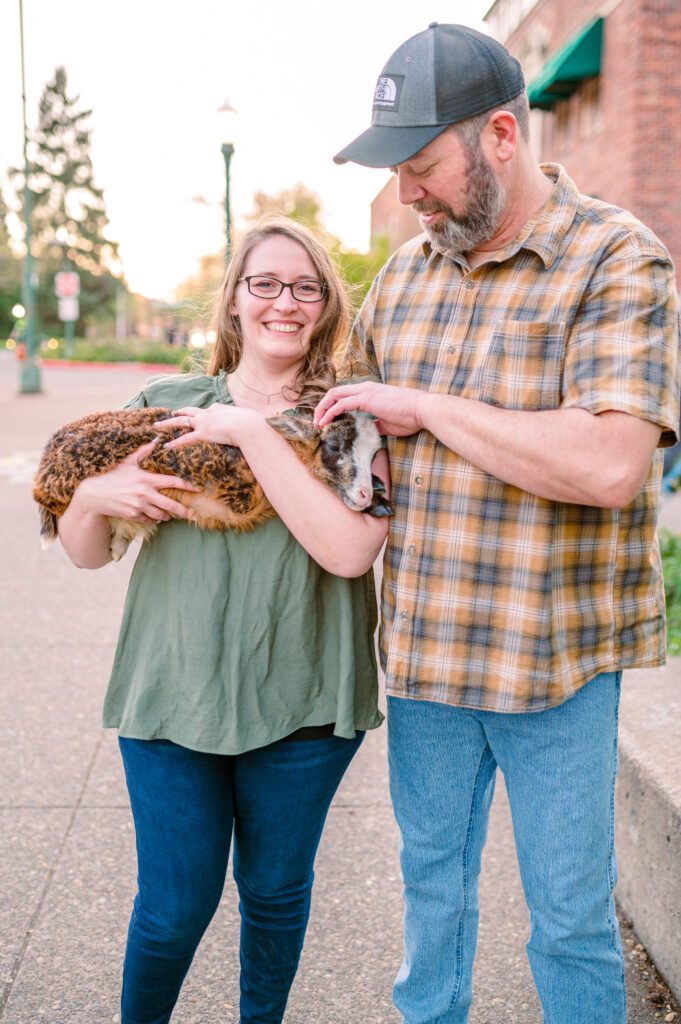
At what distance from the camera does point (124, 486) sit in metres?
2.00

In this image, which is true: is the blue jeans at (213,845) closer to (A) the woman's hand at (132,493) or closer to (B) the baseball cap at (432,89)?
(A) the woman's hand at (132,493)

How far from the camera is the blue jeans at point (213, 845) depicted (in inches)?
80.2

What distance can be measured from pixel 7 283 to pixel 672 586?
216 feet

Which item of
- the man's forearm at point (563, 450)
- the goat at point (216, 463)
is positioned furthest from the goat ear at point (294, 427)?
the man's forearm at point (563, 450)

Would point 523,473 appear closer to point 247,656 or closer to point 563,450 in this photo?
point 563,450

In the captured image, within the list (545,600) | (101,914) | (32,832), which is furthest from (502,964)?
(32,832)

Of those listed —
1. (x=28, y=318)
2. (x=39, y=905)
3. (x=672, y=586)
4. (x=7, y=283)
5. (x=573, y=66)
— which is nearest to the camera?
(x=39, y=905)

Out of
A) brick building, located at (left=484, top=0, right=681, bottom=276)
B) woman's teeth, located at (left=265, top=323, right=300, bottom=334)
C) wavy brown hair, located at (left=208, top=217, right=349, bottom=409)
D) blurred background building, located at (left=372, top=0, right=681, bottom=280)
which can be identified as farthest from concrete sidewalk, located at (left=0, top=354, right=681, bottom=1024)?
blurred background building, located at (left=372, top=0, right=681, bottom=280)

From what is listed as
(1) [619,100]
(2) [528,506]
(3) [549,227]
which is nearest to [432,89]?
(3) [549,227]

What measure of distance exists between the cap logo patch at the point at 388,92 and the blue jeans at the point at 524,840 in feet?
4.10

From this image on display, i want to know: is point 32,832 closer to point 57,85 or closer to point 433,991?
point 433,991

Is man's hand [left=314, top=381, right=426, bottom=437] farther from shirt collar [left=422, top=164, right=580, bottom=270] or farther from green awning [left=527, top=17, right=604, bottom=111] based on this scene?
green awning [left=527, top=17, right=604, bottom=111]

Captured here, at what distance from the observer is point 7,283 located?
6381 centimetres

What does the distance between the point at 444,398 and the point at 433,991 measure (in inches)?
53.4
